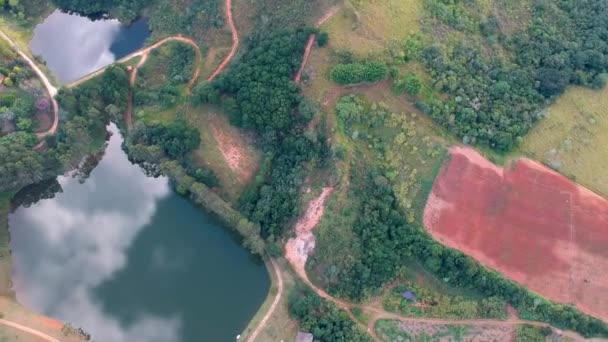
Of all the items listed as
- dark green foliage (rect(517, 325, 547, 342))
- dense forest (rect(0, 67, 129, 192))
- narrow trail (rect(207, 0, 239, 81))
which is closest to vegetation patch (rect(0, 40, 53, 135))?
dense forest (rect(0, 67, 129, 192))

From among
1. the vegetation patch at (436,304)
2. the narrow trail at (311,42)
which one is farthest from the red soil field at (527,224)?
the narrow trail at (311,42)

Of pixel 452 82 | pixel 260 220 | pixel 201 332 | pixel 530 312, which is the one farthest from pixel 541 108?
pixel 201 332

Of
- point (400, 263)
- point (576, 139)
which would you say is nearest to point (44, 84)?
point (400, 263)

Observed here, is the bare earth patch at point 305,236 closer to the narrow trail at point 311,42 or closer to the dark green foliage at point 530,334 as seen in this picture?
the narrow trail at point 311,42

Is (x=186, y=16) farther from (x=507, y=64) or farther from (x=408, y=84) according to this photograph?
(x=507, y=64)

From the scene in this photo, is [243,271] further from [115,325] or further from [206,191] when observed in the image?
[115,325]

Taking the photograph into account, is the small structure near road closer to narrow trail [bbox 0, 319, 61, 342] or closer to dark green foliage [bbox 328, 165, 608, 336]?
dark green foliage [bbox 328, 165, 608, 336]
